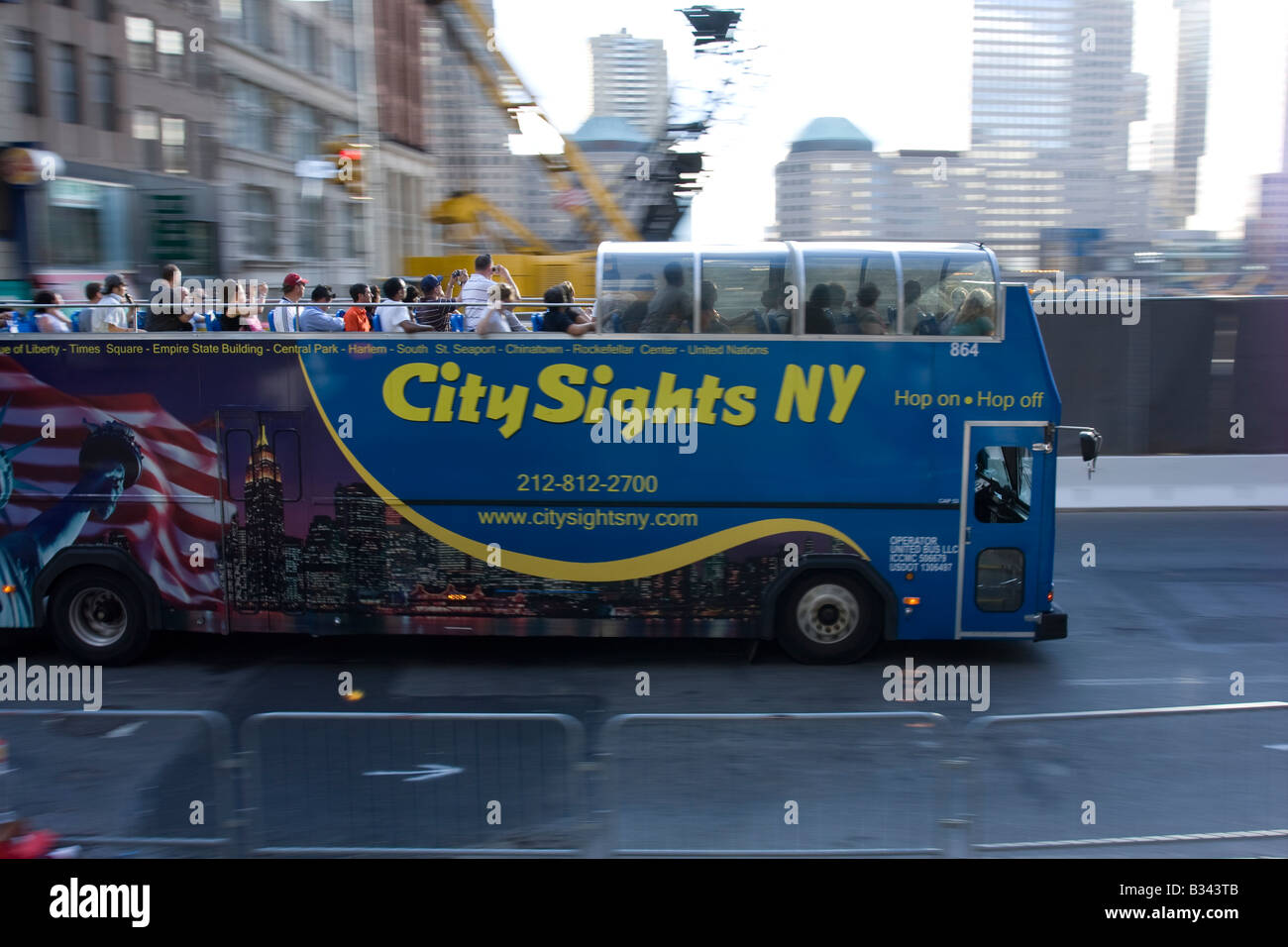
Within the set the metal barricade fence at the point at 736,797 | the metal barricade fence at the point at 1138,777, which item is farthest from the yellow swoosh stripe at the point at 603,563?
the metal barricade fence at the point at 1138,777

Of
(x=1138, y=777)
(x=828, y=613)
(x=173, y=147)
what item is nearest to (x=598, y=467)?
(x=828, y=613)

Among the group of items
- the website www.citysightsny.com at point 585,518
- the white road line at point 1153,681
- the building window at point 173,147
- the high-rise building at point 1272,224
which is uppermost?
the building window at point 173,147

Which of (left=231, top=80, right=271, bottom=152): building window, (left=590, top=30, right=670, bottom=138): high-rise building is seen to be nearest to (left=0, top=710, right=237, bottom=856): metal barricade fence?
(left=590, top=30, right=670, bottom=138): high-rise building

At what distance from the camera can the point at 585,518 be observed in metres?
9.12

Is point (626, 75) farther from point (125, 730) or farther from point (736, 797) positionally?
point (736, 797)

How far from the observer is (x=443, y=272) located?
80.1ft

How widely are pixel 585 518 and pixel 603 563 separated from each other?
1.39 feet

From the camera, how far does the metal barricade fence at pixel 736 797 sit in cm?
538

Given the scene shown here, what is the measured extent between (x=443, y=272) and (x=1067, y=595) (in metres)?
16.8

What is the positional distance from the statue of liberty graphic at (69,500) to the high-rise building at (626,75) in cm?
2760

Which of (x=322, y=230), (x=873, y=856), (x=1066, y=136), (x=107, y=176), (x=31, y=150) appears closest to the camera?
(x=873, y=856)

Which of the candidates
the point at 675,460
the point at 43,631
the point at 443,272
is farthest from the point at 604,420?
the point at 443,272

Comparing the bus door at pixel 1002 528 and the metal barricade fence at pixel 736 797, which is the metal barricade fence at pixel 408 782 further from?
the bus door at pixel 1002 528
